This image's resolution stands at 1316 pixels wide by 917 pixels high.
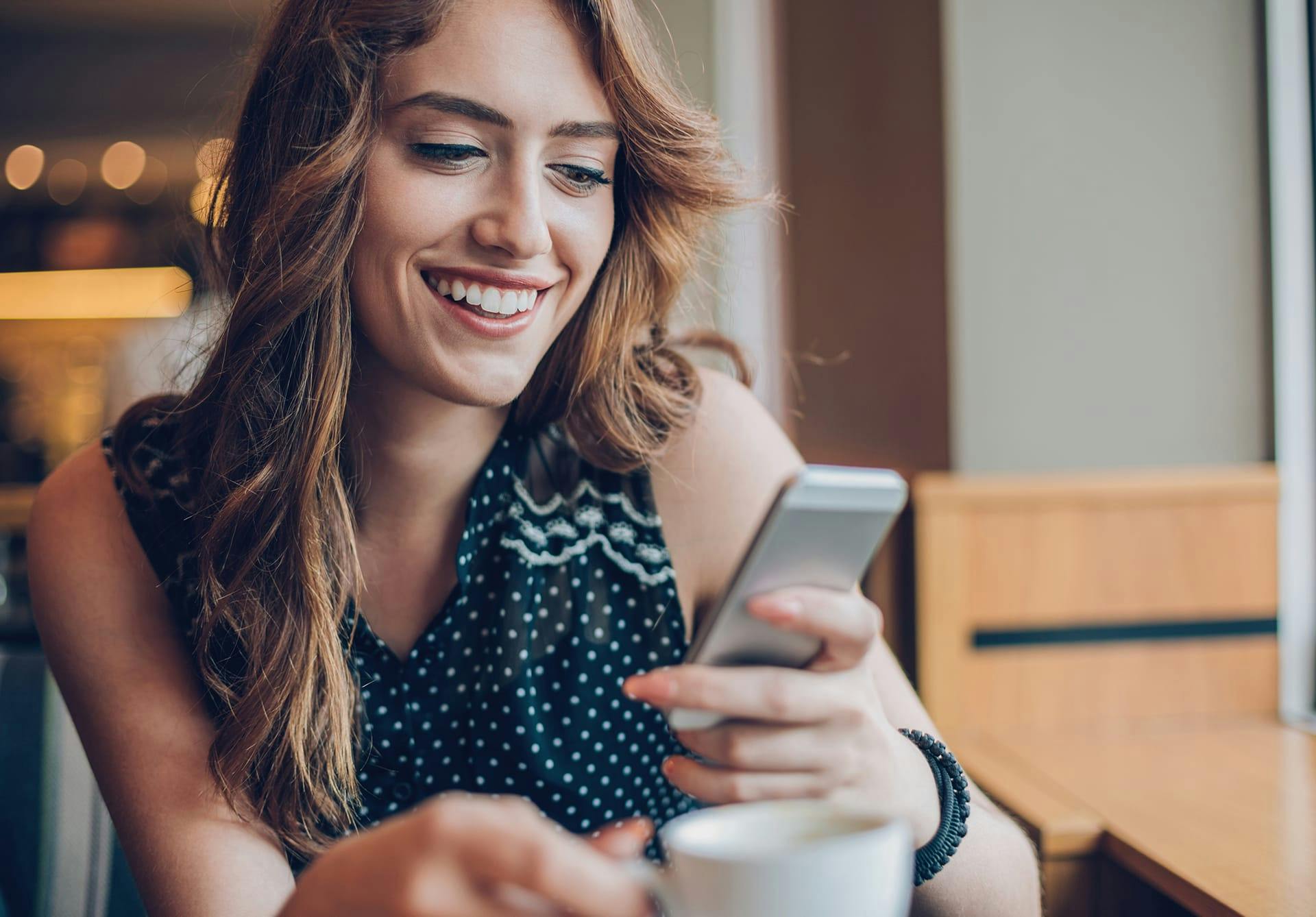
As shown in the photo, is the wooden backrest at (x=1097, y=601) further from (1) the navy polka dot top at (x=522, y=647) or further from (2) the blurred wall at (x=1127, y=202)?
(1) the navy polka dot top at (x=522, y=647)

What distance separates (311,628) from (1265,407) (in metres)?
1.73

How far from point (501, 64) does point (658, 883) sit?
66 centimetres

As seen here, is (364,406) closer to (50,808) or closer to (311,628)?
(311,628)

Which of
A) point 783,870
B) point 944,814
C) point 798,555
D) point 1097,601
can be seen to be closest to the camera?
point 783,870

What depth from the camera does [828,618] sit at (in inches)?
22.6

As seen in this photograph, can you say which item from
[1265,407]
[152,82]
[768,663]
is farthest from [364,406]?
[152,82]

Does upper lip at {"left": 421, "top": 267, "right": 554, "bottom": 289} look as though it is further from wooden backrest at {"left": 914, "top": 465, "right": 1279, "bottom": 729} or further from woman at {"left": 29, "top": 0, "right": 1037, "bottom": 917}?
wooden backrest at {"left": 914, "top": 465, "right": 1279, "bottom": 729}

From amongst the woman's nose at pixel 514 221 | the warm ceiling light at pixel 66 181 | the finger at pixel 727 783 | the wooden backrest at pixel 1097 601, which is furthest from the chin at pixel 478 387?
the warm ceiling light at pixel 66 181

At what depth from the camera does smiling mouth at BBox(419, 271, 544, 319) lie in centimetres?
92

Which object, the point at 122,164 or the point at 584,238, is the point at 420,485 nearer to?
the point at 584,238

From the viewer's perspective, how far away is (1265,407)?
1964mm

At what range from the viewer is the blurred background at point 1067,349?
1736 millimetres

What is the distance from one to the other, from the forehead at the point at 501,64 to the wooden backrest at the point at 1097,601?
106cm

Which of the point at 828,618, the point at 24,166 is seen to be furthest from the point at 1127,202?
the point at 24,166
